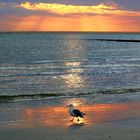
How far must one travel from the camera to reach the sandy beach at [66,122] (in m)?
11.3

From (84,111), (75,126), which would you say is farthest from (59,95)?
(75,126)

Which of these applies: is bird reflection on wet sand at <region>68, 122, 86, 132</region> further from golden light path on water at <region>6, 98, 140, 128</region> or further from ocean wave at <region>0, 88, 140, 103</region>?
ocean wave at <region>0, 88, 140, 103</region>

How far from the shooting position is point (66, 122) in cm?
1316

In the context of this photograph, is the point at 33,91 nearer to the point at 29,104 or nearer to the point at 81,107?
the point at 29,104

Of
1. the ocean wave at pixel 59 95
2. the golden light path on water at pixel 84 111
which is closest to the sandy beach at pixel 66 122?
the golden light path on water at pixel 84 111

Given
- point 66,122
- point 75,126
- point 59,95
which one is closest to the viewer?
point 75,126

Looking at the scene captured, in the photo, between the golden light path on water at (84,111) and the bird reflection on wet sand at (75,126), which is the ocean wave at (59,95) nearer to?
the golden light path on water at (84,111)

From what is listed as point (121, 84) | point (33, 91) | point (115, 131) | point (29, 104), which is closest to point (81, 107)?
point (29, 104)

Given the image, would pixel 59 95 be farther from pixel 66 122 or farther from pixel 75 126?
pixel 75 126

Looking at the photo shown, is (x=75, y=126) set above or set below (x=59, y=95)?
below

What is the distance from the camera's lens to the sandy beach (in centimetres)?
1131

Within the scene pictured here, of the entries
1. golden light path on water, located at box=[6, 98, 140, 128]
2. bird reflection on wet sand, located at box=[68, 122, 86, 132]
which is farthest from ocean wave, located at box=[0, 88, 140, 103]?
bird reflection on wet sand, located at box=[68, 122, 86, 132]

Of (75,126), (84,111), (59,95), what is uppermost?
(59,95)

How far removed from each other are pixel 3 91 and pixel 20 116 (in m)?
8.41
